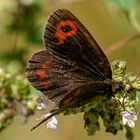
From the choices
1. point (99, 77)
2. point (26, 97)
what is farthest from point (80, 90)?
point (26, 97)

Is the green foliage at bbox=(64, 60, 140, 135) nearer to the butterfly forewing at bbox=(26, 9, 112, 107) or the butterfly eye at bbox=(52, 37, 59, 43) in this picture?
the butterfly forewing at bbox=(26, 9, 112, 107)

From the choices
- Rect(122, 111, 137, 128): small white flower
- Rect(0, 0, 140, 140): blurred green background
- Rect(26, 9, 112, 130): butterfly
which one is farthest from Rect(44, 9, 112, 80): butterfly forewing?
Rect(0, 0, 140, 140): blurred green background

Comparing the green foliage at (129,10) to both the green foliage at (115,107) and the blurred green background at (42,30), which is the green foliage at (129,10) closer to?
the blurred green background at (42,30)

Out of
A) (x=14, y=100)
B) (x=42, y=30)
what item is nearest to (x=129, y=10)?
(x=42, y=30)

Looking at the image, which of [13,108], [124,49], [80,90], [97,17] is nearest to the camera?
[80,90]

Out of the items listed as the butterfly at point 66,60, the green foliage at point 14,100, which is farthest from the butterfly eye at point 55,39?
the green foliage at point 14,100

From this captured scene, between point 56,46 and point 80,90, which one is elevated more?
point 56,46

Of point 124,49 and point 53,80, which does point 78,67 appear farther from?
point 124,49
